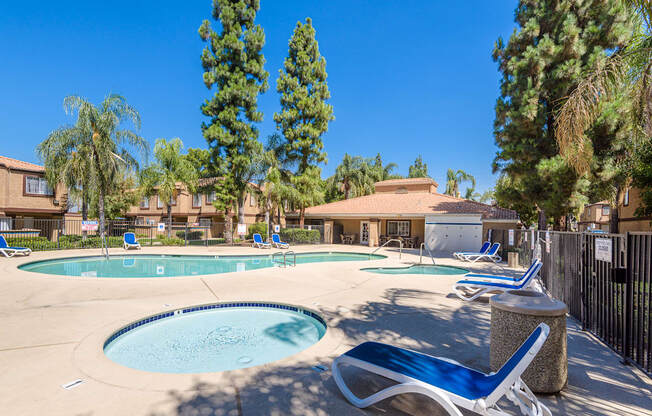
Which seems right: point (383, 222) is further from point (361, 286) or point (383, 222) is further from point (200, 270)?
point (361, 286)

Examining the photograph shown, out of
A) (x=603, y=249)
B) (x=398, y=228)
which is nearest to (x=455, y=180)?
(x=398, y=228)

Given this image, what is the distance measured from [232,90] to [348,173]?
56.9ft

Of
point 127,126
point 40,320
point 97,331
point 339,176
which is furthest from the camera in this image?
point 339,176

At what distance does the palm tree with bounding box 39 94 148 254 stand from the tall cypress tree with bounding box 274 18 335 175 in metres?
11.0

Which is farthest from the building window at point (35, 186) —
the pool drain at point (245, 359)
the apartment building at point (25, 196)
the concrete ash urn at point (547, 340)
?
the concrete ash urn at point (547, 340)

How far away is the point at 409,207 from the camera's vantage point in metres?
26.1

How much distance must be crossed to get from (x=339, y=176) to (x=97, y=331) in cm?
3379

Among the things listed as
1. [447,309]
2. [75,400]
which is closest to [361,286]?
[447,309]

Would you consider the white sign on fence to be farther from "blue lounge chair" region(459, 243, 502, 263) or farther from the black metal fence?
"blue lounge chair" region(459, 243, 502, 263)

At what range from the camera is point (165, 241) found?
2356 centimetres

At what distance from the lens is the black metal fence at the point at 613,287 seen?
3875mm

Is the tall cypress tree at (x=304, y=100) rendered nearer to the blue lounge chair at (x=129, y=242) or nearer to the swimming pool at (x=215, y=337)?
the blue lounge chair at (x=129, y=242)

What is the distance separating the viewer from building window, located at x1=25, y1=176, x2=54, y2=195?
954 inches

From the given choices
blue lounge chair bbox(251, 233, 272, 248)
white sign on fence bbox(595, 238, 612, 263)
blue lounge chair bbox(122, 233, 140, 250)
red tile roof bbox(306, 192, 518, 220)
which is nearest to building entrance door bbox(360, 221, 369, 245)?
red tile roof bbox(306, 192, 518, 220)
